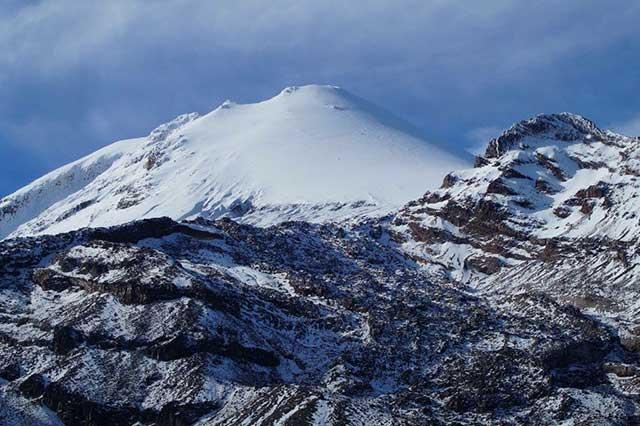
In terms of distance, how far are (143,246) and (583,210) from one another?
70321 millimetres

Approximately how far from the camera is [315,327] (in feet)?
449

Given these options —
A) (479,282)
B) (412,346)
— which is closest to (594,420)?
(412,346)

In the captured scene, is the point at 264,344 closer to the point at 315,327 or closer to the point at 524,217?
the point at 315,327

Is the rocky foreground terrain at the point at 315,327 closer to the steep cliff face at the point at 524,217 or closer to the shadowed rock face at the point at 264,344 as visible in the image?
the shadowed rock face at the point at 264,344

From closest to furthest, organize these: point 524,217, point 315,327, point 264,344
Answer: point 264,344 → point 315,327 → point 524,217

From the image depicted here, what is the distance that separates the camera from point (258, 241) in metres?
171

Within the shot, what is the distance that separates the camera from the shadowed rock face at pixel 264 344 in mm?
115375

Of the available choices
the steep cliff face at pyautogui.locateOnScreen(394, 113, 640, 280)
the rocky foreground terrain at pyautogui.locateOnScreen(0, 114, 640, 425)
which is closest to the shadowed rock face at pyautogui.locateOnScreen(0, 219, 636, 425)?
the rocky foreground terrain at pyautogui.locateOnScreen(0, 114, 640, 425)

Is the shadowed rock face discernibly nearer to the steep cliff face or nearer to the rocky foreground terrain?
the rocky foreground terrain

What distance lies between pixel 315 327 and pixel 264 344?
9.38 metres

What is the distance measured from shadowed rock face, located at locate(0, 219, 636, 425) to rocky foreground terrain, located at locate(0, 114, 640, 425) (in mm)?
229

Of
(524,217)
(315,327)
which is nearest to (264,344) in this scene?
(315,327)

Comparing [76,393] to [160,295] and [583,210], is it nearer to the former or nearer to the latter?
[160,295]

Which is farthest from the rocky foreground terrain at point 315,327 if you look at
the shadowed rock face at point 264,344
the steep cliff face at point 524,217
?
the steep cliff face at point 524,217
